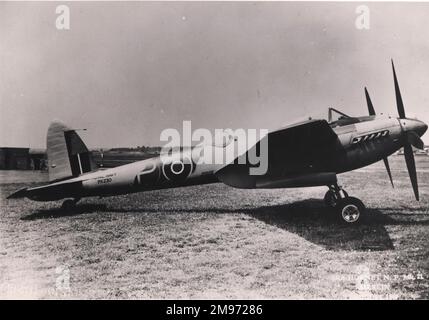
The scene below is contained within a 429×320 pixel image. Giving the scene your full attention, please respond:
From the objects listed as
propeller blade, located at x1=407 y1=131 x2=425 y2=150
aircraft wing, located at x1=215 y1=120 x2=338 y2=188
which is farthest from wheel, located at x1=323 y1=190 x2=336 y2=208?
propeller blade, located at x1=407 y1=131 x2=425 y2=150

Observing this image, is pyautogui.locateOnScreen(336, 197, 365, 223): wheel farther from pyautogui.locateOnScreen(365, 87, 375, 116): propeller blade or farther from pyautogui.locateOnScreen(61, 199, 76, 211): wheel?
pyautogui.locateOnScreen(61, 199, 76, 211): wheel

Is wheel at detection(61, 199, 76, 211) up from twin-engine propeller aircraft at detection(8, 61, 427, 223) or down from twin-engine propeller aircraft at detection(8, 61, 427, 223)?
down

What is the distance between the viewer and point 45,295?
4242 millimetres

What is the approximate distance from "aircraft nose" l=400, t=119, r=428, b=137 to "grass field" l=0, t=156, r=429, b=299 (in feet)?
6.28

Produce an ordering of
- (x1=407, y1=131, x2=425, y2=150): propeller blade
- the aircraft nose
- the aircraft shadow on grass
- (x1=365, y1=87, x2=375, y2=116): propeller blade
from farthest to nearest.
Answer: (x1=365, y1=87, x2=375, y2=116): propeller blade → the aircraft nose → (x1=407, y1=131, x2=425, y2=150): propeller blade → the aircraft shadow on grass

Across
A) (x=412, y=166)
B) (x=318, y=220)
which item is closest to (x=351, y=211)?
(x=318, y=220)

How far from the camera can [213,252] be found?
17.8 ft

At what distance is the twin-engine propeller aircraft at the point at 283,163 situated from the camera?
6.93 meters

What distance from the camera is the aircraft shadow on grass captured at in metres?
5.74

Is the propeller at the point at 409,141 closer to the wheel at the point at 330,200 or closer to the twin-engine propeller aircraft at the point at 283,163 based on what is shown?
the twin-engine propeller aircraft at the point at 283,163

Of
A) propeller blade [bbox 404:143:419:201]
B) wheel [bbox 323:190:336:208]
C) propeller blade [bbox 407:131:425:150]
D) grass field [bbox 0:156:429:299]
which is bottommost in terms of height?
grass field [bbox 0:156:429:299]

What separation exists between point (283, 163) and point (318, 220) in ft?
4.80
